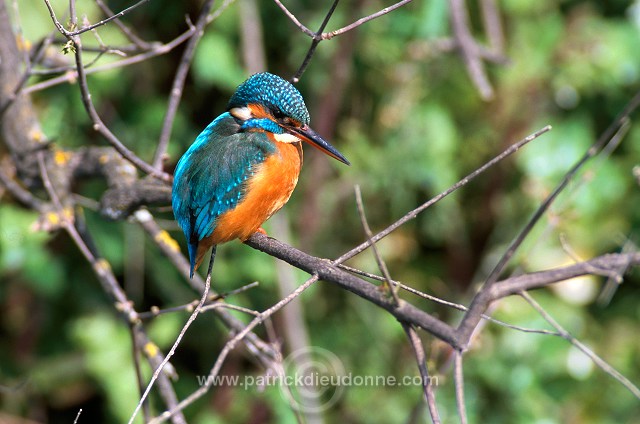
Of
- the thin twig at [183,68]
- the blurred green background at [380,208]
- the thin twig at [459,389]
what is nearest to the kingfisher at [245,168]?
the thin twig at [183,68]

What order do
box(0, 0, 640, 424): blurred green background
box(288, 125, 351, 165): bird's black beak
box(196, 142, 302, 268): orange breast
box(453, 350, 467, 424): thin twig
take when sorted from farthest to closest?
1. box(0, 0, 640, 424): blurred green background
2. box(288, 125, 351, 165): bird's black beak
3. box(196, 142, 302, 268): orange breast
4. box(453, 350, 467, 424): thin twig

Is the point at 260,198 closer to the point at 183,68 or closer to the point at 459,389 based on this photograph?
the point at 183,68

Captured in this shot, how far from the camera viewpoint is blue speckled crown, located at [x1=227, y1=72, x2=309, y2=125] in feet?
7.05

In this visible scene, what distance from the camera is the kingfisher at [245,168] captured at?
203 centimetres

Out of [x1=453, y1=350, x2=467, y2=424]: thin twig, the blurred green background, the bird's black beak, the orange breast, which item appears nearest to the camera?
[x1=453, y1=350, x2=467, y2=424]: thin twig

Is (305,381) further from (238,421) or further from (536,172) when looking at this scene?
(536,172)

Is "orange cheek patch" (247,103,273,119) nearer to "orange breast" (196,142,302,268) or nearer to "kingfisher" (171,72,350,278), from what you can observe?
"kingfisher" (171,72,350,278)

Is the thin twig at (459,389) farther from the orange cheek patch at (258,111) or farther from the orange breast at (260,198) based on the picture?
the orange cheek patch at (258,111)

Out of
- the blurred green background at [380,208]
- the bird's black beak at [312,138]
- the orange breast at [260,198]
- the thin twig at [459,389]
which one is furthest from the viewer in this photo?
the blurred green background at [380,208]

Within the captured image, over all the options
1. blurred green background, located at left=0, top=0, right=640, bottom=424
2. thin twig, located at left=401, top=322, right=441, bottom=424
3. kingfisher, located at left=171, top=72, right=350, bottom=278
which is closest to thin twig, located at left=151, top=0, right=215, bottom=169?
kingfisher, located at left=171, top=72, right=350, bottom=278

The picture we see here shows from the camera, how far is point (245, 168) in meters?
2.05

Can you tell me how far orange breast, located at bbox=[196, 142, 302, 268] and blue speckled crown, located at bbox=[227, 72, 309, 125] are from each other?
100mm

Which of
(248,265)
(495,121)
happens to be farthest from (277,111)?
(495,121)

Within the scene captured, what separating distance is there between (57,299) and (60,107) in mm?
959
